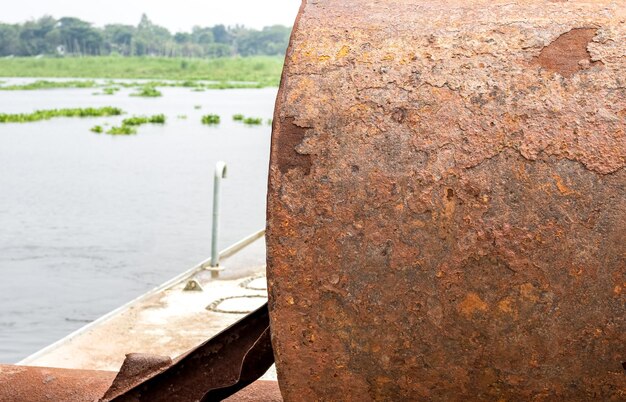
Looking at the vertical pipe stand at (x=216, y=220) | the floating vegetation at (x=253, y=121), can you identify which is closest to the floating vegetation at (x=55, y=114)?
the floating vegetation at (x=253, y=121)

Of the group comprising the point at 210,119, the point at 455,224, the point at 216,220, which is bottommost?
the point at 210,119

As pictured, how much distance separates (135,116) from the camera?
33.9 meters

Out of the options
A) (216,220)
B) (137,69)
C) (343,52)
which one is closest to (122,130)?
(216,220)

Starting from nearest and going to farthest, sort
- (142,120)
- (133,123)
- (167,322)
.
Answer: (167,322) < (133,123) < (142,120)

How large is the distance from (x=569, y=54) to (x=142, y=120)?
30388 mm

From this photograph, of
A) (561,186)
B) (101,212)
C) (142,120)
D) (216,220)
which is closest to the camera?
(561,186)

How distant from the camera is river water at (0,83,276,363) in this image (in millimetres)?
8836

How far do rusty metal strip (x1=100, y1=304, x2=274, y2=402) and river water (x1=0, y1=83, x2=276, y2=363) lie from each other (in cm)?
419

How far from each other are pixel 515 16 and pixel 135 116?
105 ft

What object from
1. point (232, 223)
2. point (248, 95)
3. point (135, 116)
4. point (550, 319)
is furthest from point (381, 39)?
point (248, 95)

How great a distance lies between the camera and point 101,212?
14516 mm

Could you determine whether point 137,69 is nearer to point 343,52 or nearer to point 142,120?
point 142,120

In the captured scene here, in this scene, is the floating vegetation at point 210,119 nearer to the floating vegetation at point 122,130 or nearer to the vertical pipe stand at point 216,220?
the floating vegetation at point 122,130

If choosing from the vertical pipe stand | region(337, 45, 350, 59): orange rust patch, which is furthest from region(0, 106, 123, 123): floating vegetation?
region(337, 45, 350, 59): orange rust patch
